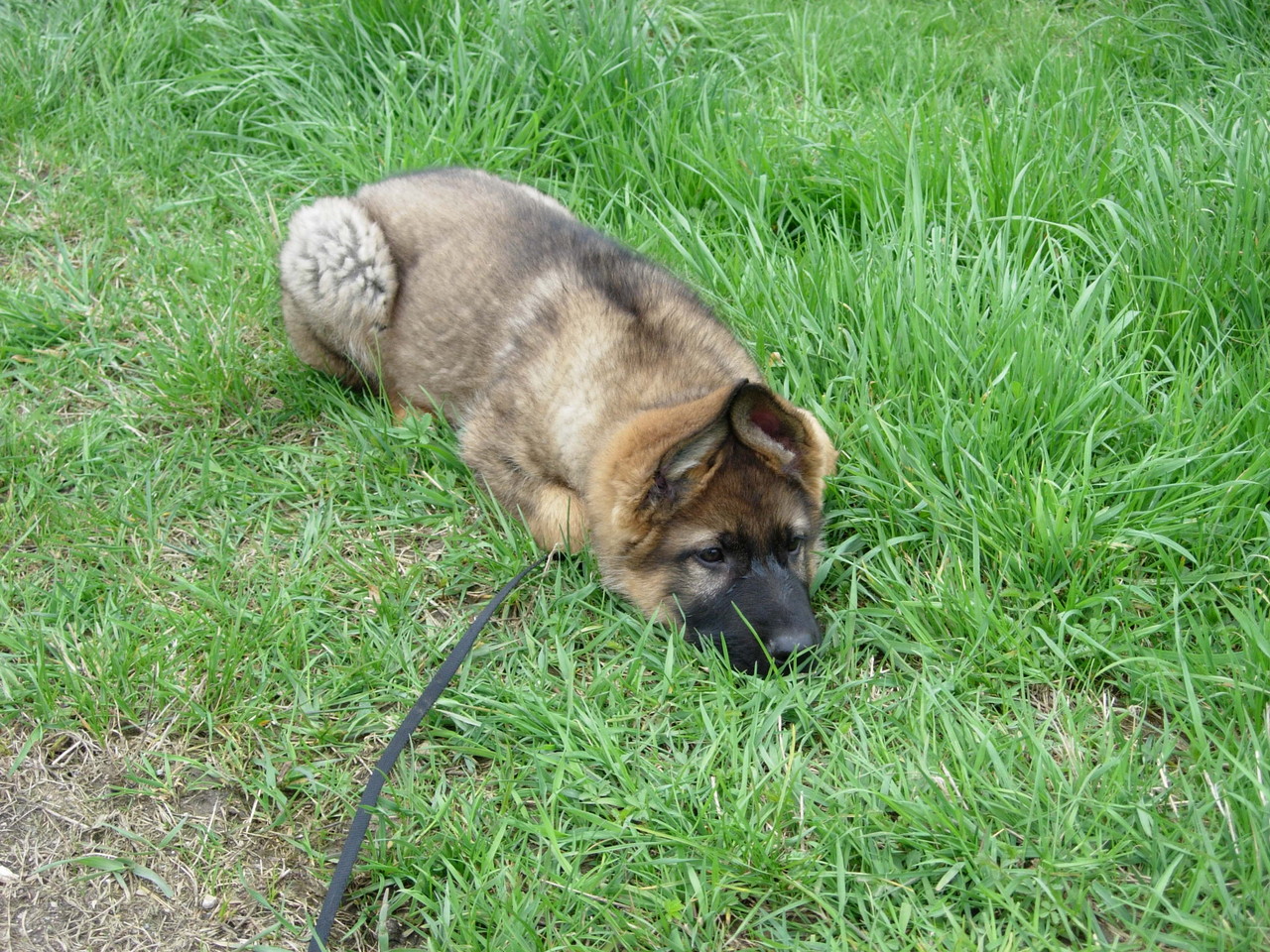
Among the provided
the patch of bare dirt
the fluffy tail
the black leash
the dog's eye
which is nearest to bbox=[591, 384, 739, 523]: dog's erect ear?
the dog's eye

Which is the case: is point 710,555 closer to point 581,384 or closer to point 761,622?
point 761,622

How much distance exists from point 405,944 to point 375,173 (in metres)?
3.55

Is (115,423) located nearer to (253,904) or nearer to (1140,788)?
(253,904)

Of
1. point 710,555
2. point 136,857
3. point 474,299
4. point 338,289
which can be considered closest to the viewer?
point 136,857

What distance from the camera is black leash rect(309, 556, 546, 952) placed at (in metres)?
2.54

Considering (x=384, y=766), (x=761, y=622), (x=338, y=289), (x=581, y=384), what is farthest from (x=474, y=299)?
(x=384, y=766)

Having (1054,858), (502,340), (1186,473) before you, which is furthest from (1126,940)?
(502,340)

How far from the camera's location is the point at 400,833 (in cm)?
281

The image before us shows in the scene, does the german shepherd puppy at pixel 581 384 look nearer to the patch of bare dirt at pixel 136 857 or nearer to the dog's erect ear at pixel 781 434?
the dog's erect ear at pixel 781 434

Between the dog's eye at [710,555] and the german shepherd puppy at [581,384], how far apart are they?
11mm

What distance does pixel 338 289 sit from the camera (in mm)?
4320

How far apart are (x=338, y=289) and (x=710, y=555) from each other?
195 centimetres

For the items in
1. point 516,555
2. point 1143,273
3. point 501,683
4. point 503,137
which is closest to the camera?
point 501,683

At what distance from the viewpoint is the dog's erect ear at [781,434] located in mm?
3082
